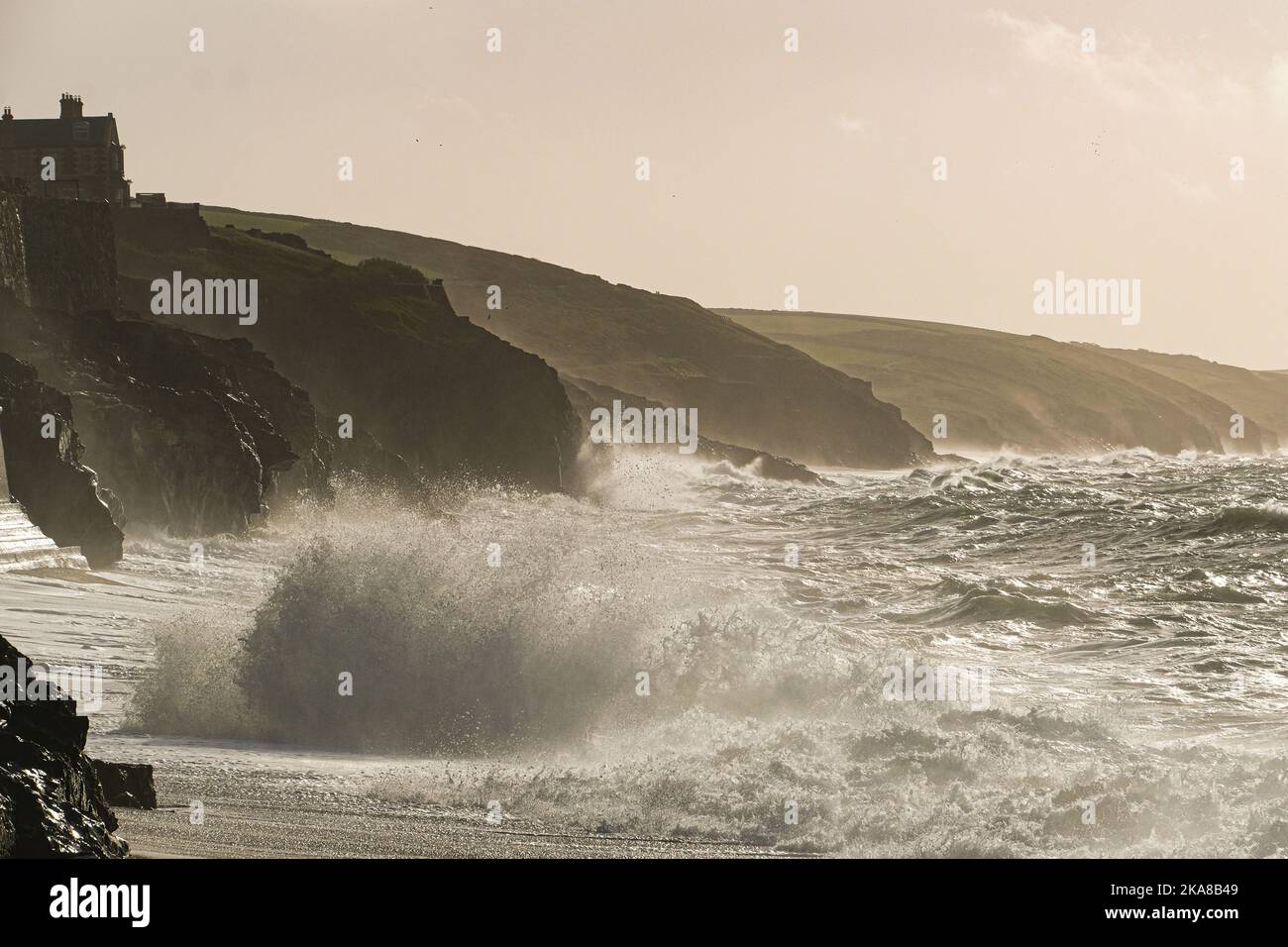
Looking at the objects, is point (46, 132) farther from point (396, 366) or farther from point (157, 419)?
point (157, 419)

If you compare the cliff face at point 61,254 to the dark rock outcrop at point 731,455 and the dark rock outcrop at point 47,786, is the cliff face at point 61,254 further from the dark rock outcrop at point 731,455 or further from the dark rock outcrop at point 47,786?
the dark rock outcrop at point 731,455

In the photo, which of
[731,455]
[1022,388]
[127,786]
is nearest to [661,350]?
[731,455]

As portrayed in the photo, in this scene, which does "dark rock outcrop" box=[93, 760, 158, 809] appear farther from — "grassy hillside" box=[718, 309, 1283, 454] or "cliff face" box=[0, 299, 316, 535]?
"grassy hillside" box=[718, 309, 1283, 454]

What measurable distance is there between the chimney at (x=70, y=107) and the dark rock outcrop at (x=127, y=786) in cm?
5689

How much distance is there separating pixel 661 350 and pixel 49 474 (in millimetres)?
107059

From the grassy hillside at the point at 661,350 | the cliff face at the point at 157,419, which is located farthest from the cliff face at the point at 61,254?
the grassy hillside at the point at 661,350

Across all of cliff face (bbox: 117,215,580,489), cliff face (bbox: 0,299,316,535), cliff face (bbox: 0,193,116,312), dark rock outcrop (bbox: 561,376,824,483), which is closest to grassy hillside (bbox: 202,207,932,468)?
dark rock outcrop (bbox: 561,376,824,483)

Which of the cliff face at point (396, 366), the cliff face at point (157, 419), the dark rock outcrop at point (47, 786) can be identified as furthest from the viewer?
the cliff face at point (396, 366)

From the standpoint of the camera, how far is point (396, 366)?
60219 millimetres

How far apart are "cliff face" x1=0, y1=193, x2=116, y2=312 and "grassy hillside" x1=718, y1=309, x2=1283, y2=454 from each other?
385ft

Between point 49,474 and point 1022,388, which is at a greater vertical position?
point 1022,388

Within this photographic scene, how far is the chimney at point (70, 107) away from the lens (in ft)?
200

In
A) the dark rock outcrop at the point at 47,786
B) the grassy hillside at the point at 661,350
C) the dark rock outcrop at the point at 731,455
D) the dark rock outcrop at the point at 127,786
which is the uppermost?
the grassy hillside at the point at 661,350
